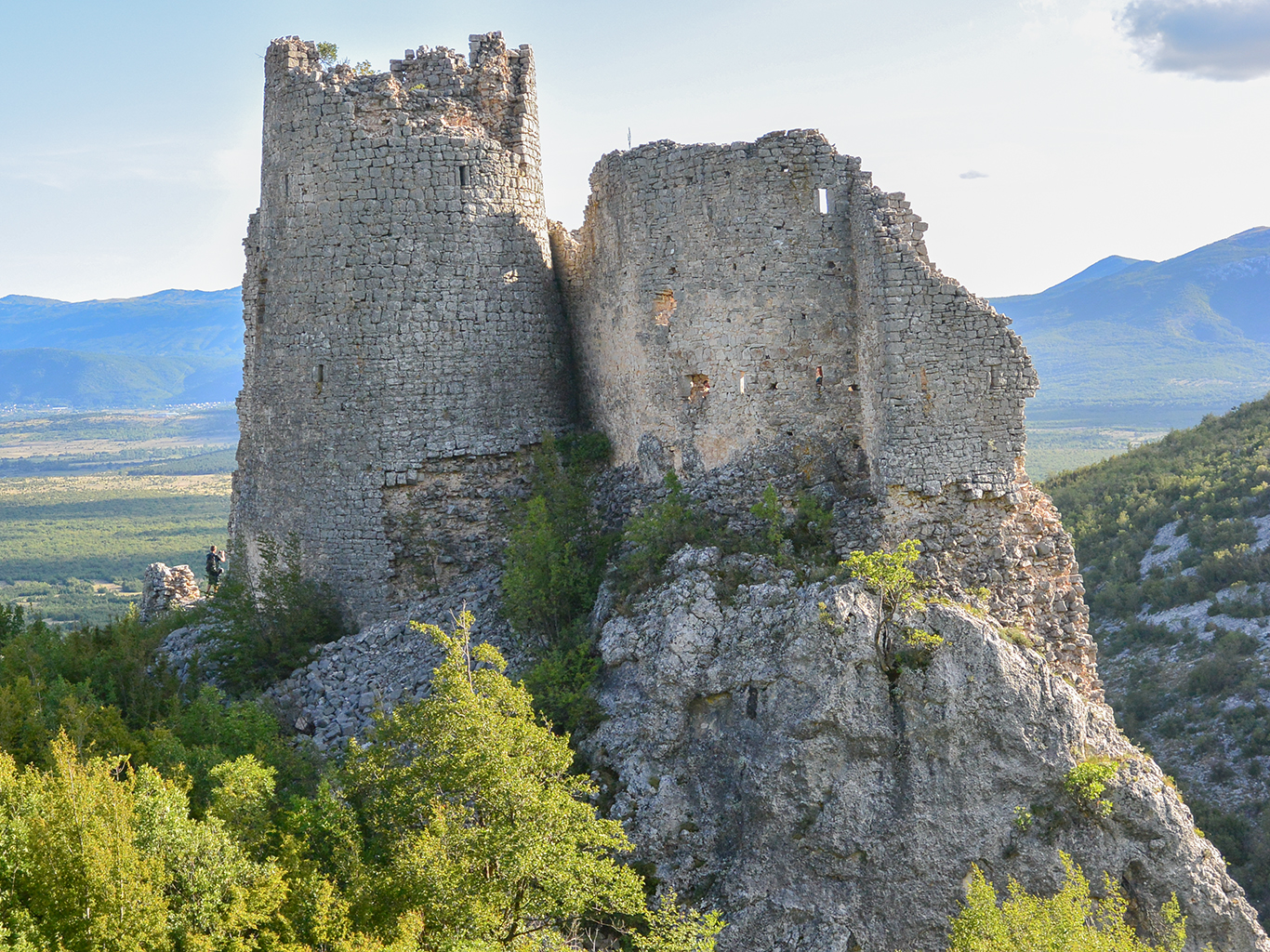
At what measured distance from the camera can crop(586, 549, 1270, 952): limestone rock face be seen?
12.6 metres

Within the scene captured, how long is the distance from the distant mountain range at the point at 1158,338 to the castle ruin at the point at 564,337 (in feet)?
309

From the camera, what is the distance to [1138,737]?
2459 cm

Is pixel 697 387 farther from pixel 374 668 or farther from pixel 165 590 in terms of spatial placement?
pixel 165 590

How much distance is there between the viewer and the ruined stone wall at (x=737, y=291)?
14.9 m

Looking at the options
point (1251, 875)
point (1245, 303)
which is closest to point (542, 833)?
point (1251, 875)

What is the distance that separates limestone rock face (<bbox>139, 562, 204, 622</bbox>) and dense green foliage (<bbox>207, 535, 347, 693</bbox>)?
6266mm

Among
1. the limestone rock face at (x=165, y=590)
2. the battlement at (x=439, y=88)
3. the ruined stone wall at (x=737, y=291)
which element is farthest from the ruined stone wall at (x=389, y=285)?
the limestone rock face at (x=165, y=590)

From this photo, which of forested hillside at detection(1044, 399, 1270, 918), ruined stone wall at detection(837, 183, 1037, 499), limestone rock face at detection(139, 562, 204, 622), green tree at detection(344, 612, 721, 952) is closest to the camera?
green tree at detection(344, 612, 721, 952)

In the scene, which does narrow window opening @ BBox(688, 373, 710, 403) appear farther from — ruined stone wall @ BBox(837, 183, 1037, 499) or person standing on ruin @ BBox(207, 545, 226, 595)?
person standing on ruin @ BBox(207, 545, 226, 595)

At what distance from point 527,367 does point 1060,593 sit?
26.4 feet

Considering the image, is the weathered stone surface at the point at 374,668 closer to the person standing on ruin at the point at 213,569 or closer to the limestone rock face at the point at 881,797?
the limestone rock face at the point at 881,797

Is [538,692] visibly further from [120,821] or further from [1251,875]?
[1251,875]

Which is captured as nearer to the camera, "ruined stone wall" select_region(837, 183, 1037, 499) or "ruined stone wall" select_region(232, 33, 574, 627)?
"ruined stone wall" select_region(837, 183, 1037, 499)

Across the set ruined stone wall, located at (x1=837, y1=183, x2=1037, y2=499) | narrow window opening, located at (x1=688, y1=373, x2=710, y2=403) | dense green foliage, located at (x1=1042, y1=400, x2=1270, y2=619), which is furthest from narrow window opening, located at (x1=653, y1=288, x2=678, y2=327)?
dense green foliage, located at (x1=1042, y1=400, x2=1270, y2=619)
